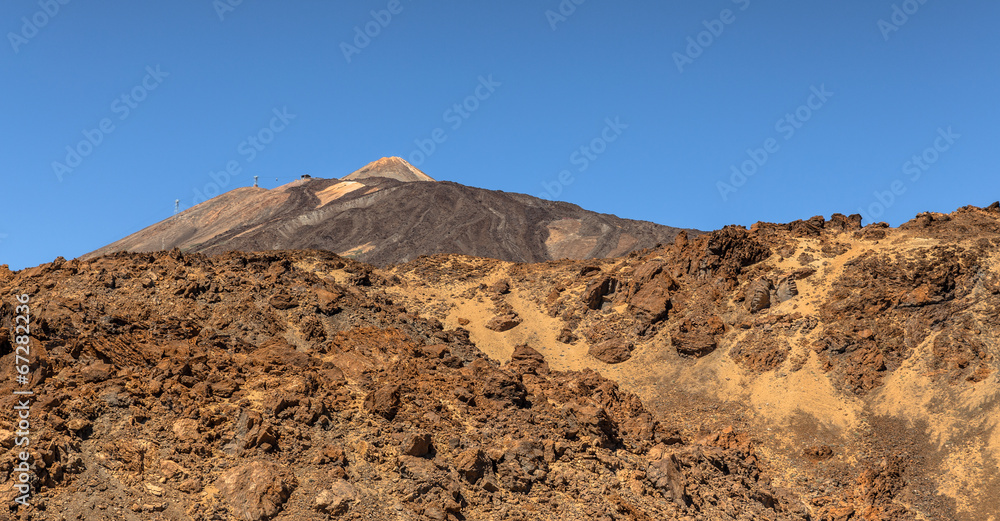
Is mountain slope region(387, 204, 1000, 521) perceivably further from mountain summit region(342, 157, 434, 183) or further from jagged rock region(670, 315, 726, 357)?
mountain summit region(342, 157, 434, 183)

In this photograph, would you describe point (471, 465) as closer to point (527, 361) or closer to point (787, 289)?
point (527, 361)

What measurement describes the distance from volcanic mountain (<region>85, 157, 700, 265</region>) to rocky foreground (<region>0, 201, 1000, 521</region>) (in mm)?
38955

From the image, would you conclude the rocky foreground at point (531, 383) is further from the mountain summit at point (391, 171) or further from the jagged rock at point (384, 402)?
the mountain summit at point (391, 171)

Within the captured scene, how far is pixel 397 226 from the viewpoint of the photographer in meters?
92.9

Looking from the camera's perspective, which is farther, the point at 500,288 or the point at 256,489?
the point at 500,288

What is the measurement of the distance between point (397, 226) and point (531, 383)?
66035 mm

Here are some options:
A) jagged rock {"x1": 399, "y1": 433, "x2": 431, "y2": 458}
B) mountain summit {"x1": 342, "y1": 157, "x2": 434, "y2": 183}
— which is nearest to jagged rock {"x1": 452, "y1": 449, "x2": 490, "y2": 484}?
jagged rock {"x1": 399, "y1": 433, "x2": 431, "y2": 458}

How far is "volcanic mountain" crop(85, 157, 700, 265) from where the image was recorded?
279 feet

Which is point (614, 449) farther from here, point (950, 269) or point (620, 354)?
point (950, 269)

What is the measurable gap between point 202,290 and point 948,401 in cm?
2601

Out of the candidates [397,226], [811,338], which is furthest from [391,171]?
[811,338]

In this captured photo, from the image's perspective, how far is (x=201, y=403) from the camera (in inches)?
755

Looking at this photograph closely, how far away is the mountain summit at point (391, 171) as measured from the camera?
458 feet

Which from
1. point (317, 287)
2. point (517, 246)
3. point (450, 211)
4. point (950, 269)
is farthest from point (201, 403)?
point (450, 211)
